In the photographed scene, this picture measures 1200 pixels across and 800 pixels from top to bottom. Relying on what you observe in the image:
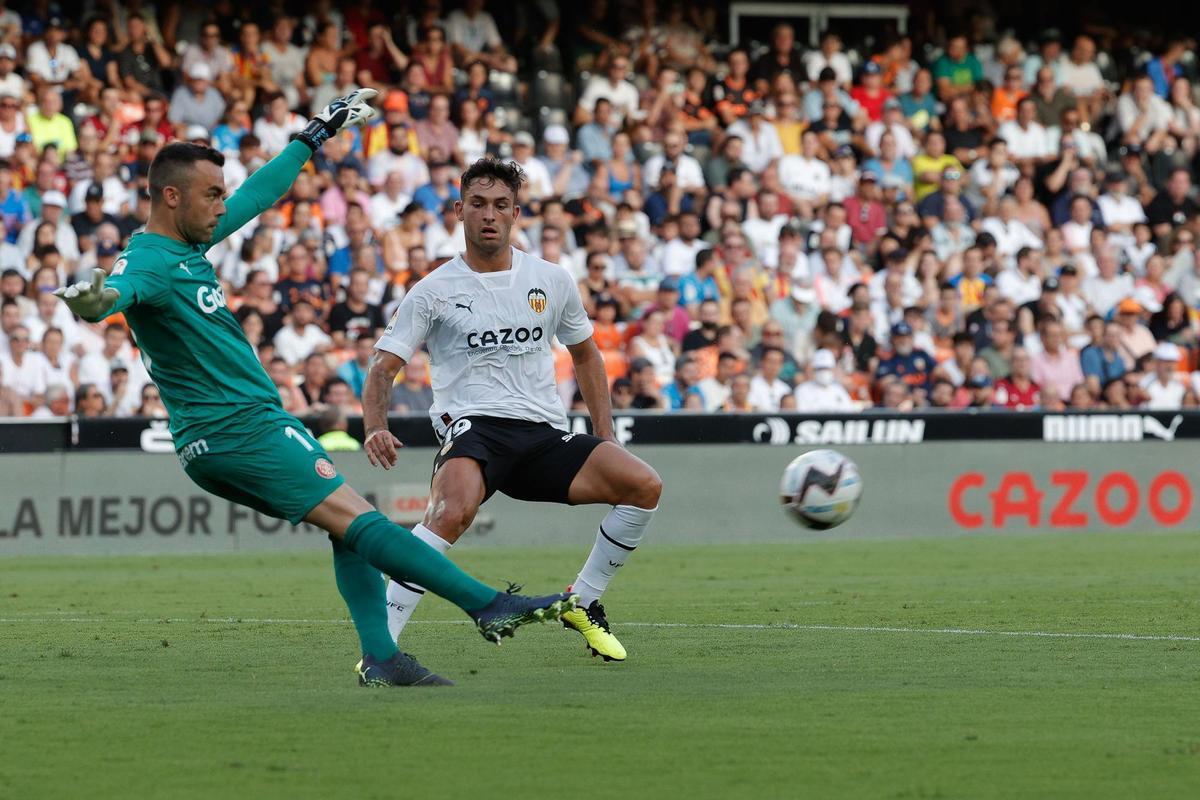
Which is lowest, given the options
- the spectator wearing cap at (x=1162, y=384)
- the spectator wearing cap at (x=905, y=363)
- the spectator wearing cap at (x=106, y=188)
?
the spectator wearing cap at (x=1162, y=384)

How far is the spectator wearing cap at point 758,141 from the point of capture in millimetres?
22484

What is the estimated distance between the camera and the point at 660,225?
21062mm

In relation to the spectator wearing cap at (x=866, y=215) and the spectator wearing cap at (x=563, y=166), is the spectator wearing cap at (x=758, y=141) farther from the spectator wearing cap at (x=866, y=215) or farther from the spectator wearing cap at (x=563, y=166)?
the spectator wearing cap at (x=563, y=166)

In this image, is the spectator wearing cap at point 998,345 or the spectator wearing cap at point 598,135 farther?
the spectator wearing cap at point 598,135

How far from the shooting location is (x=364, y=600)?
7273mm

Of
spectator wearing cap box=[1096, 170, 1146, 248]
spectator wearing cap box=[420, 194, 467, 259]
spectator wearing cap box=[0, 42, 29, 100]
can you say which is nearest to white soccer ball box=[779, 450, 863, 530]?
spectator wearing cap box=[420, 194, 467, 259]

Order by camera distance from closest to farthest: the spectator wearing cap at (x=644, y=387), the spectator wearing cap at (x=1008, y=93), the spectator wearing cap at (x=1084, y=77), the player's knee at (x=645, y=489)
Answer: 1. the player's knee at (x=645, y=489)
2. the spectator wearing cap at (x=644, y=387)
3. the spectator wearing cap at (x=1008, y=93)
4. the spectator wearing cap at (x=1084, y=77)

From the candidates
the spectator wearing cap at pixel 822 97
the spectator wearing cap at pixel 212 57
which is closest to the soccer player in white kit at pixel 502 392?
the spectator wearing cap at pixel 212 57

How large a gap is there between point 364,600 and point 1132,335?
15562 millimetres

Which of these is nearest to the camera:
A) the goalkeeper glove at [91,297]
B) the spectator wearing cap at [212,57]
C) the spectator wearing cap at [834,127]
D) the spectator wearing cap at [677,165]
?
the goalkeeper glove at [91,297]

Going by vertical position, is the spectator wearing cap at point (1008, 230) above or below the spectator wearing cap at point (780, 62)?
below

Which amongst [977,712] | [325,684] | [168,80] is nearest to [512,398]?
[325,684]

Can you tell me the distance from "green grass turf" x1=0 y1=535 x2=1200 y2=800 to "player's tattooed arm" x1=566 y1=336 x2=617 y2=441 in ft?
3.50

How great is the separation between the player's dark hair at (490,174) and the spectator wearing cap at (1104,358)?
525 inches
